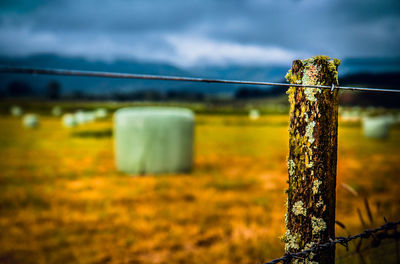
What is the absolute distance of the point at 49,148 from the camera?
10297mm

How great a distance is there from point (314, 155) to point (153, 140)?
4.83m

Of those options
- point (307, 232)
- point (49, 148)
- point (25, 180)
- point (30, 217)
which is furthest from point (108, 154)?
point (307, 232)

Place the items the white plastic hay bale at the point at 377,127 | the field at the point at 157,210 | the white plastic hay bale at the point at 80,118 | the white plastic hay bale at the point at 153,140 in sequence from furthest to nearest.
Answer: the white plastic hay bale at the point at 80,118 < the white plastic hay bale at the point at 377,127 < the white plastic hay bale at the point at 153,140 < the field at the point at 157,210

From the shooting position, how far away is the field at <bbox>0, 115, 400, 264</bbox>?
2.91m

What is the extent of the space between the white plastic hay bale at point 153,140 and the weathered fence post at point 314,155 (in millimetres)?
4751

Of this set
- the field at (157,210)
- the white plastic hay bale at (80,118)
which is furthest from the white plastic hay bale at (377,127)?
the white plastic hay bale at (80,118)

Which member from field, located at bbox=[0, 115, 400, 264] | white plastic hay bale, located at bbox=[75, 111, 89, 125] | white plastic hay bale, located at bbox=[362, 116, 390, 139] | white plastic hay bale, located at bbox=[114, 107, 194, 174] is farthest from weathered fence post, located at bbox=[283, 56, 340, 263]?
white plastic hay bale, located at bbox=[75, 111, 89, 125]

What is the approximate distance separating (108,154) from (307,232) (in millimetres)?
8546

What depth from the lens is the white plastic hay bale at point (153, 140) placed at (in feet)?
19.1

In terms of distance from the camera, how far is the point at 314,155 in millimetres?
1219

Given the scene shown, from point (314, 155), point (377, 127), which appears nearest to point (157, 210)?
point (314, 155)

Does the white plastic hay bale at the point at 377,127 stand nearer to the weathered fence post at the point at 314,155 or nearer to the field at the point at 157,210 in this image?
the field at the point at 157,210

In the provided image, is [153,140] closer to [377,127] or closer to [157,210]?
[157,210]

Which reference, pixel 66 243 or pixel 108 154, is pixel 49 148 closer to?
pixel 108 154
